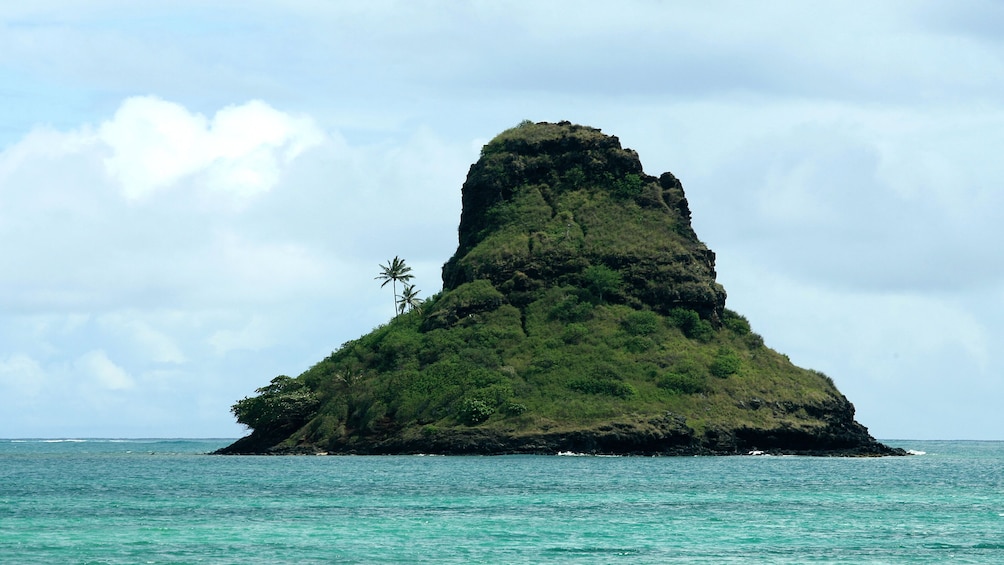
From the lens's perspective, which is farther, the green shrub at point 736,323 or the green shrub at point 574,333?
the green shrub at point 736,323

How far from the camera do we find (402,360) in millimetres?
167250

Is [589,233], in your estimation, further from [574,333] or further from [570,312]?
[574,333]

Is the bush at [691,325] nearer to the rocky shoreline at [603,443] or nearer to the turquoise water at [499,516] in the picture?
the rocky shoreline at [603,443]

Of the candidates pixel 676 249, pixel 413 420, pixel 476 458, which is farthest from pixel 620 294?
pixel 476 458

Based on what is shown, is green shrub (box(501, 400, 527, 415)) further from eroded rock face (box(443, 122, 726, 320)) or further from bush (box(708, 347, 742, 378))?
eroded rock face (box(443, 122, 726, 320))

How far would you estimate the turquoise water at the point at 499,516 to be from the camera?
51719 millimetres

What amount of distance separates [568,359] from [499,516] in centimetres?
9712

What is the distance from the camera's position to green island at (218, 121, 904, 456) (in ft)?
489

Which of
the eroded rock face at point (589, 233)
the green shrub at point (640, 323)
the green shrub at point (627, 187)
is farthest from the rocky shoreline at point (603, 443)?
the green shrub at point (627, 187)

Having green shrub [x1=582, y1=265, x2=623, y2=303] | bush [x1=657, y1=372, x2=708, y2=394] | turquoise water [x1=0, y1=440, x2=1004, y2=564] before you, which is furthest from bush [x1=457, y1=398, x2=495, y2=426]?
turquoise water [x1=0, y1=440, x2=1004, y2=564]

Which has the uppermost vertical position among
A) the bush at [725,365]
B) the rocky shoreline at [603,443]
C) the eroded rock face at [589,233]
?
the eroded rock face at [589,233]

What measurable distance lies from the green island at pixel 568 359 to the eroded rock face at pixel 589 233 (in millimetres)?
255

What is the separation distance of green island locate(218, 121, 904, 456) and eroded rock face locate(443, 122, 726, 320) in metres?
0.25

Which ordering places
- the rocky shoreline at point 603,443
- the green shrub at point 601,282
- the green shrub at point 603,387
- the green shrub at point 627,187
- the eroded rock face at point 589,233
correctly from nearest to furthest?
the rocky shoreline at point 603,443, the green shrub at point 603,387, the green shrub at point 601,282, the eroded rock face at point 589,233, the green shrub at point 627,187
